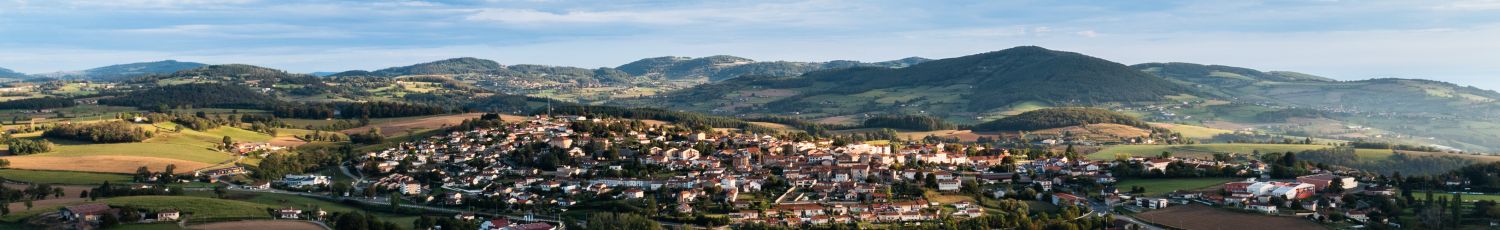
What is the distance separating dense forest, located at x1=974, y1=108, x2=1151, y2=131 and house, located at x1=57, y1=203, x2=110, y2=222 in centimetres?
8255

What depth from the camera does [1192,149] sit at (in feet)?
291

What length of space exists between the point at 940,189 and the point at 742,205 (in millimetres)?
11230

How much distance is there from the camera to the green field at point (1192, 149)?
273 feet

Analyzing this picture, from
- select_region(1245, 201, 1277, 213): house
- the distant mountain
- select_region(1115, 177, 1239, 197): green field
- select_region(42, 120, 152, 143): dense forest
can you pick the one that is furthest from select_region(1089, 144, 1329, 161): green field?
select_region(42, 120, 152, 143): dense forest

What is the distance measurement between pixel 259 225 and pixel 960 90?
13374 cm

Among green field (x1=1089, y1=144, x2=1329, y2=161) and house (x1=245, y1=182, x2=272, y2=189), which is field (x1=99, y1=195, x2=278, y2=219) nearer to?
house (x1=245, y1=182, x2=272, y2=189)

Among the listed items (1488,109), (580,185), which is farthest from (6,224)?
(1488,109)

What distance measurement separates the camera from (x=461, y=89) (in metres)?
185

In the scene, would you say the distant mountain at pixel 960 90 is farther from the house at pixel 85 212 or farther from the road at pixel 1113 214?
the house at pixel 85 212

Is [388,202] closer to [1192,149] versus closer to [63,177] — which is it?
[63,177]

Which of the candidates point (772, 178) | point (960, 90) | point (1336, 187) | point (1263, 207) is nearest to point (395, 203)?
point (772, 178)

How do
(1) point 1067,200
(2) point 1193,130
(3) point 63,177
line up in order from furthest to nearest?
(2) point 1193,130
(3) point 63,177
(1) point 1067,200

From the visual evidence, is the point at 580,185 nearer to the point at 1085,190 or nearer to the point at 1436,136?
the point at 1085,190

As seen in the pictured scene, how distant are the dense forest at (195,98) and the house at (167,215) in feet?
209
